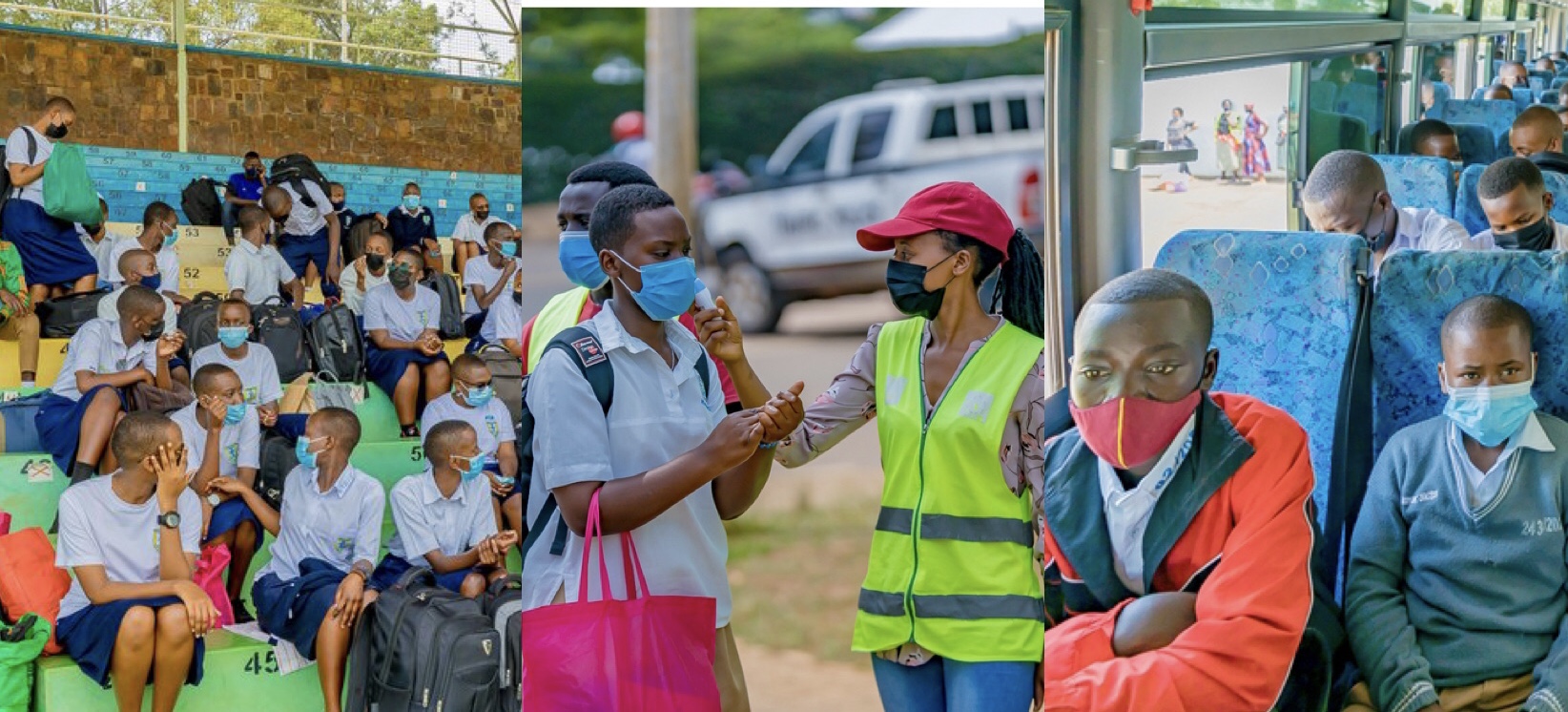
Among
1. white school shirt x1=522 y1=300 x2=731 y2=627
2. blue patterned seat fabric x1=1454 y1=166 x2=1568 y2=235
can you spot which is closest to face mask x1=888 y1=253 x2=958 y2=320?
white school shirt x1=522 y1=300 x2=731 y2=627

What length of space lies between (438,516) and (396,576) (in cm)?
16

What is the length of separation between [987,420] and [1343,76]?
2.05 metres

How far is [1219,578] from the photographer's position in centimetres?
292

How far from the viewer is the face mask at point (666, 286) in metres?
2.37

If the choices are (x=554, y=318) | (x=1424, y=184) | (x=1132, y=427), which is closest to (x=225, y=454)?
(x=554, y=318)

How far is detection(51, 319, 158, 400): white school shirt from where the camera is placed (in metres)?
2.97

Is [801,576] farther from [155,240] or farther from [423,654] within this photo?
[155,240]

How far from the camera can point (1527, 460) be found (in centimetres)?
304

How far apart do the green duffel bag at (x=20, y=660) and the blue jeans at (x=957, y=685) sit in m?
1.67

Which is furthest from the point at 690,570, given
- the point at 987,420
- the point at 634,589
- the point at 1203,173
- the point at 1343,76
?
the point at 1343,76

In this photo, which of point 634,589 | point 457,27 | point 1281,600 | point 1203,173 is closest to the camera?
point 634,589

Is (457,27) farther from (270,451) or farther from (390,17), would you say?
(270,451)

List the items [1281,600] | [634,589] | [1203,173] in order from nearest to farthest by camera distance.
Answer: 1. [634,589]
2. [1281,600]
3. [1203,173]

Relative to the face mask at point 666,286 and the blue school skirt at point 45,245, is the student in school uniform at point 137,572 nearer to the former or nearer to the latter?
the blue school skirt at point 45,245
